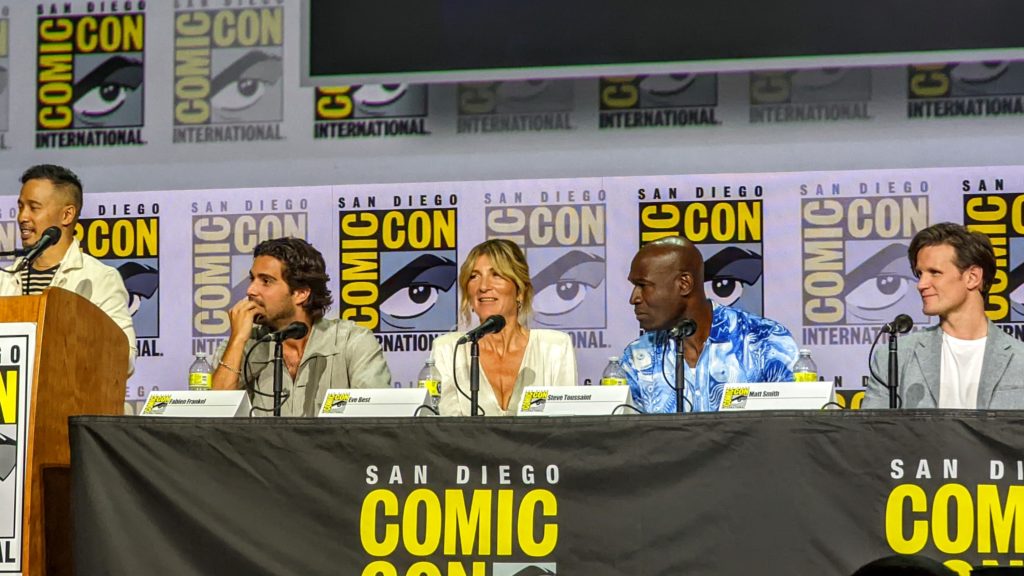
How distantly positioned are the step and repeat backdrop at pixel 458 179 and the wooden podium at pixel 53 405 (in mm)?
2049

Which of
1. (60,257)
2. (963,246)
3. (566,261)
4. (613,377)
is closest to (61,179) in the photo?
(60,257)

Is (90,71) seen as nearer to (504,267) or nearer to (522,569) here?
(504,267)

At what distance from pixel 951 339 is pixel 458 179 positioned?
2.20 m

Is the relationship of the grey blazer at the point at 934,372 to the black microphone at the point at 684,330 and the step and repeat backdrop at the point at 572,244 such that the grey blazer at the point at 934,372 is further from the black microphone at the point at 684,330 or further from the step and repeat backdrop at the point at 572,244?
the step and repeat backdrop at the point at 572,244

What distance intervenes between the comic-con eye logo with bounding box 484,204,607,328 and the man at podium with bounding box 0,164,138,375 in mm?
1540

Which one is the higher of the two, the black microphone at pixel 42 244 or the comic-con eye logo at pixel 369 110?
the comic-con eye logo at pixel 369 110

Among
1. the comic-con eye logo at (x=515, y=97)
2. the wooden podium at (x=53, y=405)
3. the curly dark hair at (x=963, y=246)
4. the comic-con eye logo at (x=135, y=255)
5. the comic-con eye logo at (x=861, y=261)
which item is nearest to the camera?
the wooden podium at (x=53, y=405)

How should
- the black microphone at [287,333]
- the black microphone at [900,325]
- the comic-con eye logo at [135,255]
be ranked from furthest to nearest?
the comic-con eye logo at [135,255] < the black microphone at [287,333] < the black microphone at [900,325]

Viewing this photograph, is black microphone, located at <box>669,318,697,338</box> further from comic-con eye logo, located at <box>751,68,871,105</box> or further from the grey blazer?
comic-con eye logo, located at <box>751,68,871,105</box>

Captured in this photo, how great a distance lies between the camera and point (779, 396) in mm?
3156

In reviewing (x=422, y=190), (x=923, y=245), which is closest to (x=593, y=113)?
(x=422, y=190)

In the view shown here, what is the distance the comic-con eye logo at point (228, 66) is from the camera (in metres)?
5.51

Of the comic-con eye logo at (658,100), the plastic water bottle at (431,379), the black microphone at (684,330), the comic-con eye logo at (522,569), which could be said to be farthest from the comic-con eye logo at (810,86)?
the comic-con eye logo at (522,569)

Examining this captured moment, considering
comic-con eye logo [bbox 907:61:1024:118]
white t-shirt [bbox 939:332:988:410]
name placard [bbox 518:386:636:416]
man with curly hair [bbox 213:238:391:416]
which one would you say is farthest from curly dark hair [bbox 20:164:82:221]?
comic-con eye logo [bbox 907:61:1024:118]
